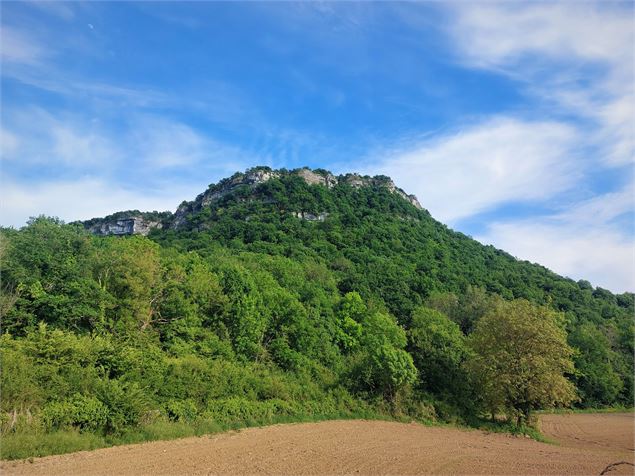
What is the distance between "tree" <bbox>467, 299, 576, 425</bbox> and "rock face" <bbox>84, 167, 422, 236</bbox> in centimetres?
8032

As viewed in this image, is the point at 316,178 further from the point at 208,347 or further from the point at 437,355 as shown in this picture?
the point at 208,347

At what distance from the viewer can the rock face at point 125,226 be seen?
11706 cm

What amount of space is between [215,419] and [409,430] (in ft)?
41.0

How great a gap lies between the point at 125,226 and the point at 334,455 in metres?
114

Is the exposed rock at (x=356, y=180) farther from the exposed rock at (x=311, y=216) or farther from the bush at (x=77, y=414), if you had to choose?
the bush at (x=77, y=414)

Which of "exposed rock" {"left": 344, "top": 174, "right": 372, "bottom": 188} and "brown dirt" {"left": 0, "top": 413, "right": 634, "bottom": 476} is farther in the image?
"exposed rock" {"left": 344, "top": 174, "right": 372, "bottom": 188}

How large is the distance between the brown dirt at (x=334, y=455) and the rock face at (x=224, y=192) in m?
85.4

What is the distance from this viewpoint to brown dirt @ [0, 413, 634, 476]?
1519 cm

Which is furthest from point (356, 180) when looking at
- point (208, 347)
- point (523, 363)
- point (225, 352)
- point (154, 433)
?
point (154, 433)

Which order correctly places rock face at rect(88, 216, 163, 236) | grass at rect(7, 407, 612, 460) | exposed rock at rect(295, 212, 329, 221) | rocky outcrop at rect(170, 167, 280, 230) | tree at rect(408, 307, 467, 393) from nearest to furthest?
grass at rect(7, 407, 612, 460), tree at rect(408, 307, 467, 393), exposed rock at rect(295, 212, 329, 221), rocky outcrop at rect(170, 167, 280, 230), rock face at rect(88, 216, 163, 236)

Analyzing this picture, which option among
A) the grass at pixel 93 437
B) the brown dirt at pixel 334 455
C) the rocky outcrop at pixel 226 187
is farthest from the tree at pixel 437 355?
the rocky outcrop at pixel 226 187

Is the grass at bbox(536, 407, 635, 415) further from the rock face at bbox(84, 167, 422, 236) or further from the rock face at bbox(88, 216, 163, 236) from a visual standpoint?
the rock face at bbox(88, 216, 163, 236)

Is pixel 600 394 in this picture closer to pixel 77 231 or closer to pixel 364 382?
pixel 364 382

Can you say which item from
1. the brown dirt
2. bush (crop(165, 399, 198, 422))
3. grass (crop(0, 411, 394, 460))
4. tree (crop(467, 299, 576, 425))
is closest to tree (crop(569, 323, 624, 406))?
tree (crop(467, 299, 576, 425))
